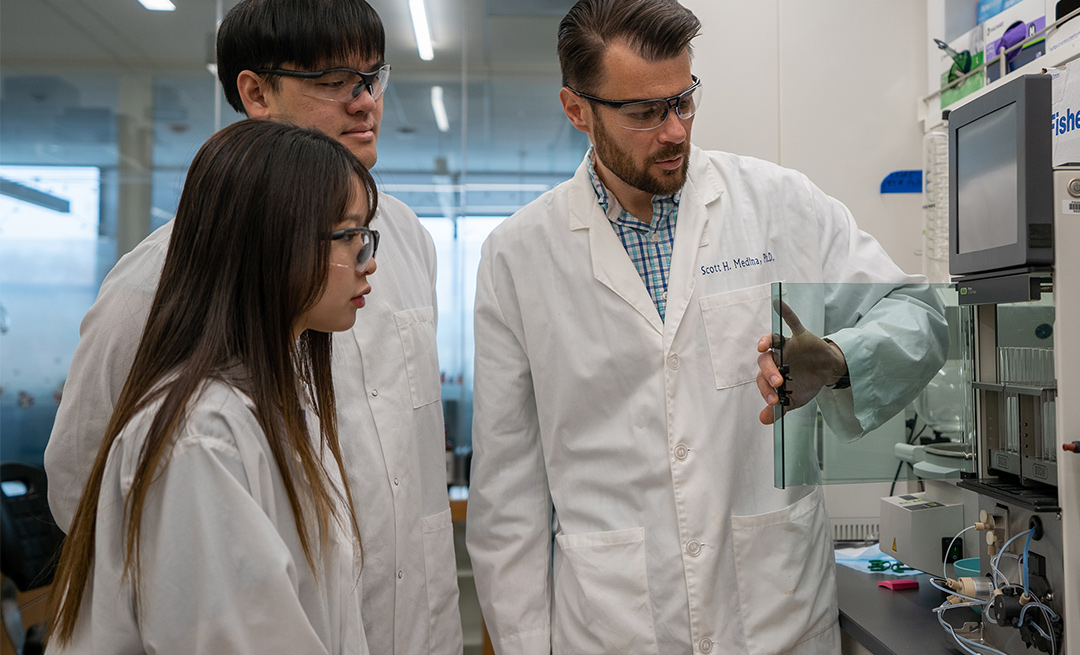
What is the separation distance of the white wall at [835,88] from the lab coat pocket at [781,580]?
3.63 ft

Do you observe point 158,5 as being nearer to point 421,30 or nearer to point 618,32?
point 421,30

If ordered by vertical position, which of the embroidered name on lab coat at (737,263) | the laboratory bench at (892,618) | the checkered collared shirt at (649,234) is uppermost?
the checkered collared shirt at (649,234)

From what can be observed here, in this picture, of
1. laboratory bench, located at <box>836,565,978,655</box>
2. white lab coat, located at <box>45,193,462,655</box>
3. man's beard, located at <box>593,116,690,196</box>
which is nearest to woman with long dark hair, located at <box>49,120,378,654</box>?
white lab coat, located at <box>45,193,462,655</box>

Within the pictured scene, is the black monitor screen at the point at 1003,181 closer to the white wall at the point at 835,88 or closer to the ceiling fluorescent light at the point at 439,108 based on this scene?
the white wall at the point at 835,88

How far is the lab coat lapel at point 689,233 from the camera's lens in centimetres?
134

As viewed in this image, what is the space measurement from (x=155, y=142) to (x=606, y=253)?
2.79 meters

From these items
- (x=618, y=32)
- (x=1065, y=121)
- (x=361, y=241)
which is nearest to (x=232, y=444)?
(x=361, y=241)

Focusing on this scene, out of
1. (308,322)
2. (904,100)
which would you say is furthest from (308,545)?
(904,100)

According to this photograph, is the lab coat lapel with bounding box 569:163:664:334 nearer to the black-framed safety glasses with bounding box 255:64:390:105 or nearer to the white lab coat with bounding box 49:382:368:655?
the black-framed safety glasses with bounding box 255:64:390:105

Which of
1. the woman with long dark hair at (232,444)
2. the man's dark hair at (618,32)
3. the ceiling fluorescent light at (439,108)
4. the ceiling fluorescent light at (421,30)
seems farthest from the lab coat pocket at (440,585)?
the ceiling fluorescent light at (421,30)

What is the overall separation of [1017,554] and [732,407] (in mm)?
452

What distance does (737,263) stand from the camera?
137cm

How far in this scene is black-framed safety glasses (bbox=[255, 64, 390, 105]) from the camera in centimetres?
124

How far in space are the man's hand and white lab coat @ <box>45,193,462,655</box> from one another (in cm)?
59
